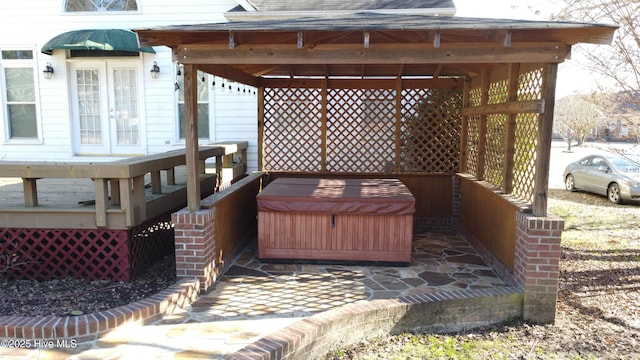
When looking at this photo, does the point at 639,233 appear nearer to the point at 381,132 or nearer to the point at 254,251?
the point at 381,132

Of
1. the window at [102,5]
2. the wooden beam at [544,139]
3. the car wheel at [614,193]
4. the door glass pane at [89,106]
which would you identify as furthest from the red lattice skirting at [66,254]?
the car wheel at [614,193]

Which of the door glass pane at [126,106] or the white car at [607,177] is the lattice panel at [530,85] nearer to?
the white car at [607,177]

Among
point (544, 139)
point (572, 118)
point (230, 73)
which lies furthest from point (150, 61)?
point (572, 118)

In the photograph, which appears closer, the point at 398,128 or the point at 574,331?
the point at 574,331

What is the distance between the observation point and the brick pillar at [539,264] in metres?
3.86

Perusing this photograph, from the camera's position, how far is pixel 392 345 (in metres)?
3.58

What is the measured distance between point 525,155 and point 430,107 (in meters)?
2.50

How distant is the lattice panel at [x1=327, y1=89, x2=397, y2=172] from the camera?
23.0ft

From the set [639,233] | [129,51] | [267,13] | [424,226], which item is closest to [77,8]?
[129,51]

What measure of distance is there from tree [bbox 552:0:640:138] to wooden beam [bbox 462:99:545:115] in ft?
5.18

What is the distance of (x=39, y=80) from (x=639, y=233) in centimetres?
1102

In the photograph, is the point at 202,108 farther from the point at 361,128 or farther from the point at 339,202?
the point at 339,202

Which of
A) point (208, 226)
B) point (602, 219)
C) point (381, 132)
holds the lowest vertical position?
point (602, 219)

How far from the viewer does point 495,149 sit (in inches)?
211
